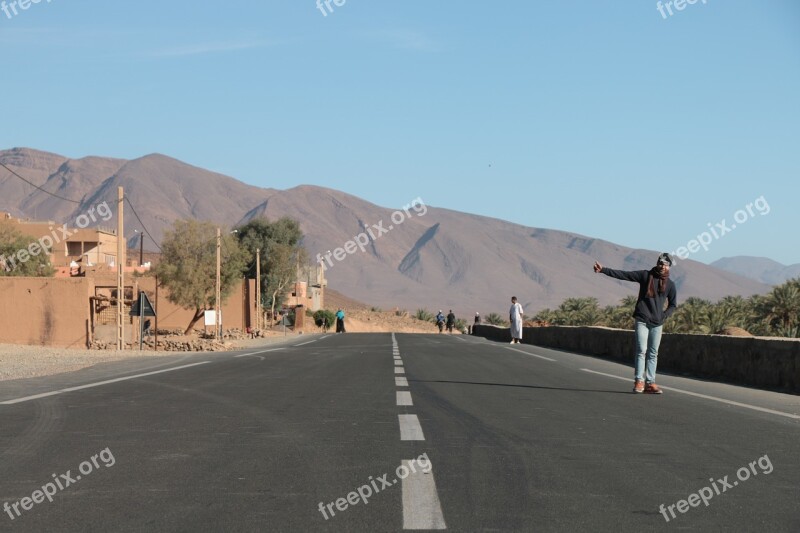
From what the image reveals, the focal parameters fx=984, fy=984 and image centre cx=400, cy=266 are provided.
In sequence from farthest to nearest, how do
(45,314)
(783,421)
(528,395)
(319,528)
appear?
(45,314) < (528,395) < (783,421) < (319,528)

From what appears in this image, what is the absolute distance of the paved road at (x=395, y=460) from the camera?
18.9 ft

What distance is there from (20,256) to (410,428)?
70.1 metres

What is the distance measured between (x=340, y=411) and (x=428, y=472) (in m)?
4.15

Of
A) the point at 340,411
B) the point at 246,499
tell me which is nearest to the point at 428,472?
the point at 246,499

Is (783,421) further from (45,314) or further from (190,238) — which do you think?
(190,238)

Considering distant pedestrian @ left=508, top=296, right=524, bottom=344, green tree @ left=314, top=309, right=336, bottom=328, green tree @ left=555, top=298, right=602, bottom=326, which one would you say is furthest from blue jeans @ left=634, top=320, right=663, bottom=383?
green tree @ left=314, top=309, right=336, bottom=328

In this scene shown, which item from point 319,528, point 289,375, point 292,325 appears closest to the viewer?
point 319,528

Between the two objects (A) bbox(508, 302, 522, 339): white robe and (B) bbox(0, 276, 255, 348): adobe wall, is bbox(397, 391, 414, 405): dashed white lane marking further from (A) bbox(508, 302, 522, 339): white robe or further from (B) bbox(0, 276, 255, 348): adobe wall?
(B) bbox(0, 276, 255, 348): adobe wall

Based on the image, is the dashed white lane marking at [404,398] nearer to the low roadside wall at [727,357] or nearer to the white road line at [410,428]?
the white road line at [410,428]

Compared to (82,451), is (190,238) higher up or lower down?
higher up

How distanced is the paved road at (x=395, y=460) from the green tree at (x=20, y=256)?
62.8 meters

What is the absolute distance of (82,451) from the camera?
804 cm

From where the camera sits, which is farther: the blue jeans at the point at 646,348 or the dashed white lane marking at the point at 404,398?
the blue jeans at the point at 646,348

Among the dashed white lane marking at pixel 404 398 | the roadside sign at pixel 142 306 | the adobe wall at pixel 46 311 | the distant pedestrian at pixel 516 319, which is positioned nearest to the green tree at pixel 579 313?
the distant pedestrian at pixel 516 319
